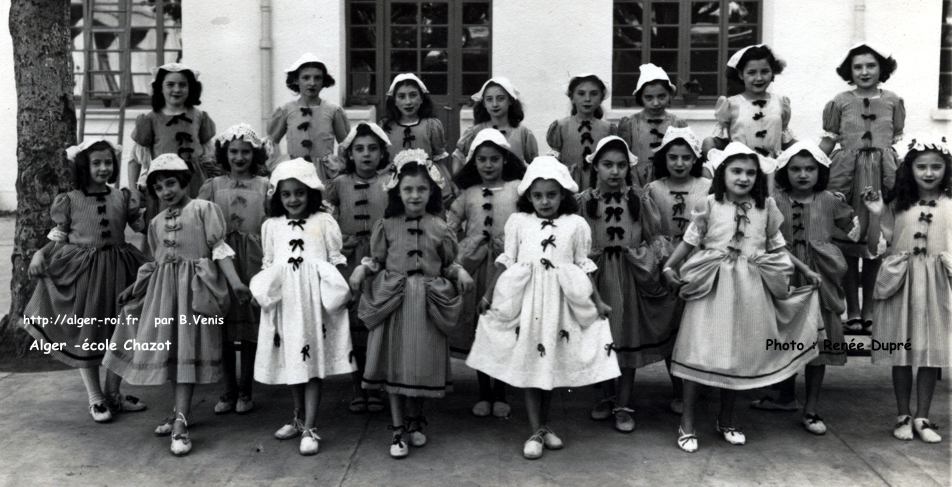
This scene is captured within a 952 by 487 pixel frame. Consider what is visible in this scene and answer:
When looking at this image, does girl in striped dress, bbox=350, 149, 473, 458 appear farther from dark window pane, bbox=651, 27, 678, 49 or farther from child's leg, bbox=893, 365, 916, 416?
dark window pane, bbox=651, 27, 678, 49

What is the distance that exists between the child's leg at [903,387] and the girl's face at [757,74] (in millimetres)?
2054

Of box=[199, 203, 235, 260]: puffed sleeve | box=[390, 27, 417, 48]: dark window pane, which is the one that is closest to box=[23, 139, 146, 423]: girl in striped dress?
box=[199, 203, 235, 260]: puffed sleeve

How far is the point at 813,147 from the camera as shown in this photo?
5.20 meters

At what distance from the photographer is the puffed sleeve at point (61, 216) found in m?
5.37

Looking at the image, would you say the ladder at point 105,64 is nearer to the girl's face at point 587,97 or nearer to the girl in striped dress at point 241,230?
the girl in striped dress at point 241,230

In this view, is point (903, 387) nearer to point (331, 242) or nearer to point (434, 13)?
point (331, 242)

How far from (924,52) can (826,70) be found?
110 cm

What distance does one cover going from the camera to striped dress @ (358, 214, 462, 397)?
4.89 metres

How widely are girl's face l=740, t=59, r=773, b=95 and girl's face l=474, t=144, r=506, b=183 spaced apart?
1.88 m

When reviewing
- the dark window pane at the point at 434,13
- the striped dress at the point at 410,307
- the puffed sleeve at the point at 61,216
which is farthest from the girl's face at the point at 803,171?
the dark window pane at the point at 434,13

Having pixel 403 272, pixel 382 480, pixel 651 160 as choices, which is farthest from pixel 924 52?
pixel 382 480

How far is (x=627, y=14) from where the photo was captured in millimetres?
10875

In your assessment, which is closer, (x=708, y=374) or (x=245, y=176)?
(x=708, y=374)

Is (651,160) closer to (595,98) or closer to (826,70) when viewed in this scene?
(595,98)
